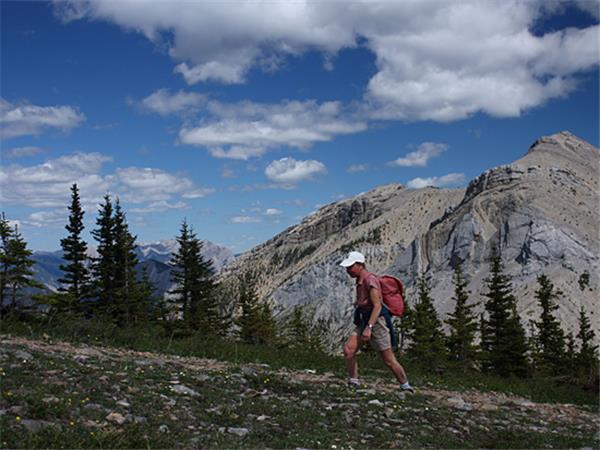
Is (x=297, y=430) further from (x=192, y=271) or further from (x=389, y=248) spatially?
(x=389, y=248)

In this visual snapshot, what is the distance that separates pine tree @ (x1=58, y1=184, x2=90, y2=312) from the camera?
40.2 m

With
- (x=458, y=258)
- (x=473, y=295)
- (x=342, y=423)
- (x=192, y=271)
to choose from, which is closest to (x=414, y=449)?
(x=342, y=423)

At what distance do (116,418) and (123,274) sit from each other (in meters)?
33.9

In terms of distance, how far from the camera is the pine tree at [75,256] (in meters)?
40.2

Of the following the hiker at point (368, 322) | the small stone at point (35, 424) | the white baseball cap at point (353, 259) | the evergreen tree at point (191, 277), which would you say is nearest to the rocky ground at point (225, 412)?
the small stone at point (35, 424)

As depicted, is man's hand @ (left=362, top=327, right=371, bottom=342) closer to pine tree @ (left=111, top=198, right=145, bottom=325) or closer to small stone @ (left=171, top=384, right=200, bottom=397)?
small stone @ (left=171, top=384, right=200, bottom=397)

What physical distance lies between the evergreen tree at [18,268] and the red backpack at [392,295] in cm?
1485

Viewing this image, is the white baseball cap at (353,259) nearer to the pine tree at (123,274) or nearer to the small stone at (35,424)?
the small stone at (35,424)

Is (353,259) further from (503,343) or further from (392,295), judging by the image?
(503,343)

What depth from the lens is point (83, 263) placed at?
1665 inches

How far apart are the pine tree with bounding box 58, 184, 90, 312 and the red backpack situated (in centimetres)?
3221

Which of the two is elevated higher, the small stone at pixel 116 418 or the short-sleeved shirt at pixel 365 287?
the short-sleeved shirt at pixel 365 287

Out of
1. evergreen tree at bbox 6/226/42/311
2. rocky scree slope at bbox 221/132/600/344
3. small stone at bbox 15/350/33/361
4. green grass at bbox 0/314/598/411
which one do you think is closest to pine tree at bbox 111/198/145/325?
evergreen tree at bbox 6/226/42/311

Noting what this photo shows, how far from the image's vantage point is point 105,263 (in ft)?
131
